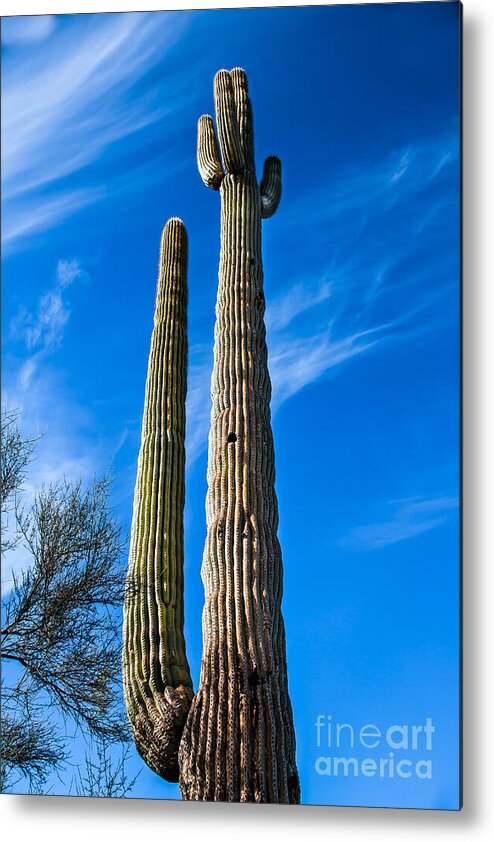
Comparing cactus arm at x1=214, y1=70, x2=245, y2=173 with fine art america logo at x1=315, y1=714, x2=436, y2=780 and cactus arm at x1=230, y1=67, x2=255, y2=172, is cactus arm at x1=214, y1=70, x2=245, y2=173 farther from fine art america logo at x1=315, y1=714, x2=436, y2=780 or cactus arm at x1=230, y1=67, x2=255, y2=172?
fine art america logo at x1=315, y1=714, x2=436, y2=780

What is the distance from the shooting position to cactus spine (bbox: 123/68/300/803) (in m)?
4.79

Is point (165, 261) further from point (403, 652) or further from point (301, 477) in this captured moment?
point (403, 652)

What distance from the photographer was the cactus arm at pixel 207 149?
5637 millimetres

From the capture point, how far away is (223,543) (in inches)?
202

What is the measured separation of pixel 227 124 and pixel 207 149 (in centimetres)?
15

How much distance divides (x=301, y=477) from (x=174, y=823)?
156 cm

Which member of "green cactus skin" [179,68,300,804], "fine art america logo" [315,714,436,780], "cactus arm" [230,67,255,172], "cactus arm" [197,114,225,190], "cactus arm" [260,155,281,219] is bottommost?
"fine art america logo" [315,714,436,780]

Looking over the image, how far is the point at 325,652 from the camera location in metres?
5.00

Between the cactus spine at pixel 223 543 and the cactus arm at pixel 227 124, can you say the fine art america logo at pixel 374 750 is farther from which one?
the cactus arm at pixel 227 124

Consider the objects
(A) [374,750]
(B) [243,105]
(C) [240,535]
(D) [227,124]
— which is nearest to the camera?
(A) [374,750]

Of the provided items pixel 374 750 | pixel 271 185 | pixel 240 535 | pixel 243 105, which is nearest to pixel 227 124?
pixel 243 105

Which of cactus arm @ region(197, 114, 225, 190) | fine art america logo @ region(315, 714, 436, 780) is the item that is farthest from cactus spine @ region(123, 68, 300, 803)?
fine art america logo @ region(315, 714, 436, 780)

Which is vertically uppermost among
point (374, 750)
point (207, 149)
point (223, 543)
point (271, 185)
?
point (207, 149)

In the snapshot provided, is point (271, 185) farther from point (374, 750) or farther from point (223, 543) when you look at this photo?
point (374, 750)
